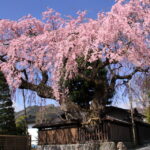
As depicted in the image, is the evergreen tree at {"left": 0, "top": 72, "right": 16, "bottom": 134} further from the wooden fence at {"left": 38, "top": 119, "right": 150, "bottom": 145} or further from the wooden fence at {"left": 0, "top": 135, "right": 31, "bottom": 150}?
the wooden fence at {"left": 0, "top": 135, "right": 31, "bottom": 150}

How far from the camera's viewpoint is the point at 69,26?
9.41 metres

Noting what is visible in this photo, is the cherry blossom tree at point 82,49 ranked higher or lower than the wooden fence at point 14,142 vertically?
higher

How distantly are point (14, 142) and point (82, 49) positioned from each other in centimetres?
745

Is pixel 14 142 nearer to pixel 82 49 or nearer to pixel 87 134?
pixel 87 134

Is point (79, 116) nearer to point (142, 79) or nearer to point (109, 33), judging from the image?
point (142, 79)

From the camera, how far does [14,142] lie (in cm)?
1269

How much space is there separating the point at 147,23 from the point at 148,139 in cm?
1637

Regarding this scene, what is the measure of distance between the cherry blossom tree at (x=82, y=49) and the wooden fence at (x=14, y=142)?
4131 millimetres

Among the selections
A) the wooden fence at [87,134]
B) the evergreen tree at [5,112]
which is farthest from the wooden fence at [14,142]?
the evergreen tree at [5,112]

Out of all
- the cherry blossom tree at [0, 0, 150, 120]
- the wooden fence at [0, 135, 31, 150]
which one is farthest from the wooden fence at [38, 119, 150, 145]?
the cherry blossom tree at [0, 0, 150, 120]

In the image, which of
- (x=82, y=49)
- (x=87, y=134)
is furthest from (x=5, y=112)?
(x=82, y=49)

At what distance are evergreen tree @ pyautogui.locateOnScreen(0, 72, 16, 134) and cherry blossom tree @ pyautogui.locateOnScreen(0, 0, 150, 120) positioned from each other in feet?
25.2

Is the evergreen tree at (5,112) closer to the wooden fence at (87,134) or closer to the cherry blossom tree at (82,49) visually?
the wooden fence at (87,134)

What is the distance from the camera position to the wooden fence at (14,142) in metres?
11.7
